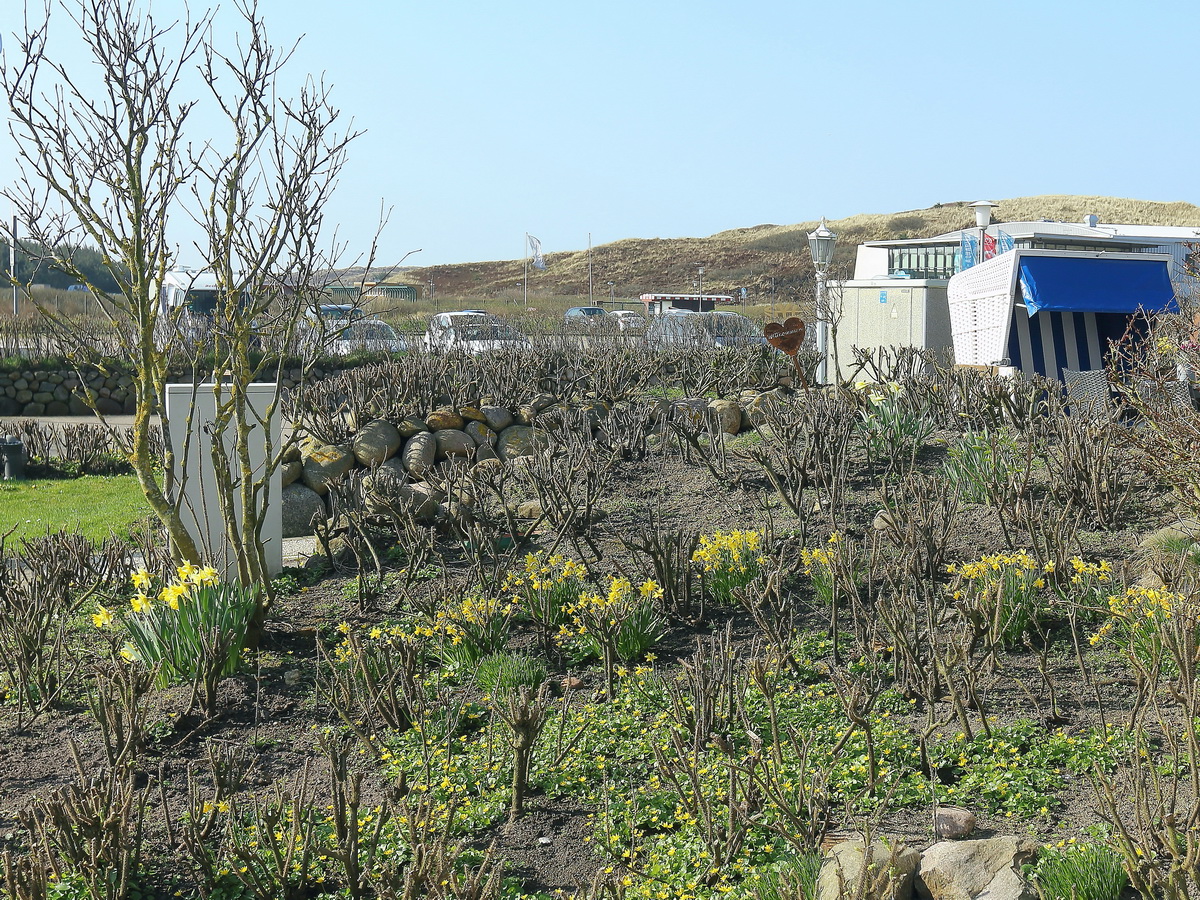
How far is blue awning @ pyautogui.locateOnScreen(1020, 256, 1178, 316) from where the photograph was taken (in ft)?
38.7

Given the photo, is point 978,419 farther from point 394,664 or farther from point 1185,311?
point 394,664

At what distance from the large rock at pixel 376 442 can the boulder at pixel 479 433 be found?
0.63m

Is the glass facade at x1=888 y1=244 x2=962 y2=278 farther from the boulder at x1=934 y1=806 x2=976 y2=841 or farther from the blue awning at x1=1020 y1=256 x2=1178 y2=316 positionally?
the boulder at x1=934 y1=806 x2=976 y2=841

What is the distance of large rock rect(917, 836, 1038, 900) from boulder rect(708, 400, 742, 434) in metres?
6.18

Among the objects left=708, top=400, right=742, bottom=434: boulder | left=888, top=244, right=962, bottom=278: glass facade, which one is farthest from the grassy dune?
left=708, top=400, right=742, bottom=434: boulder

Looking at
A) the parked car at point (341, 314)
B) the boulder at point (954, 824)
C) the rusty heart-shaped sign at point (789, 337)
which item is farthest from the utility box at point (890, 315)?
the boulder at point (954, 824)

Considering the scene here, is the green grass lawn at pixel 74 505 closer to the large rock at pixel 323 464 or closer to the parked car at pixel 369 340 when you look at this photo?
the large rock at pixel 323 464

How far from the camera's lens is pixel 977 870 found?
2.72 m

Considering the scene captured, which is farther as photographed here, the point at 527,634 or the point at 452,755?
the point at 527,634

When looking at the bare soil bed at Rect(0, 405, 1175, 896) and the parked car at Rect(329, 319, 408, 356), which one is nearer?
the bare soil bed at Rect(0, 405, 1175, 896)

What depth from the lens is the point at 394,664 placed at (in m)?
4.27

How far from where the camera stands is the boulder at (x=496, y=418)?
9.13 metres

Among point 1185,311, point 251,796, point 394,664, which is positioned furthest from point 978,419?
point 251,796

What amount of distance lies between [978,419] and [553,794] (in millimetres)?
5292
